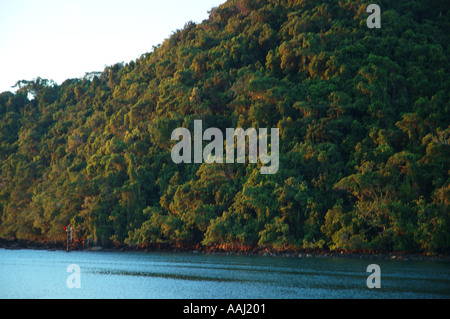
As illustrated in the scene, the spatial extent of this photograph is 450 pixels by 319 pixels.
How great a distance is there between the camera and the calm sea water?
27.4 metres

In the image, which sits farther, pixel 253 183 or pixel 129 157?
pixel 129 157

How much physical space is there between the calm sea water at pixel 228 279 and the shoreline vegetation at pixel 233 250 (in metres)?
1.66

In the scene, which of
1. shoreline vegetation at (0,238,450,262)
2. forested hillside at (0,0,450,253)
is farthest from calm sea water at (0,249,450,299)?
forested hillside at (0,0,450,253)

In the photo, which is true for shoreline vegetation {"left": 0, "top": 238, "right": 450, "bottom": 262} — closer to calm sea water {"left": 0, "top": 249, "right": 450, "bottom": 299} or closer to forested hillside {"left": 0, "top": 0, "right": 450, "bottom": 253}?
forested hillside {"left": 0, "top": 0, "right": 450, "bottom": 253}

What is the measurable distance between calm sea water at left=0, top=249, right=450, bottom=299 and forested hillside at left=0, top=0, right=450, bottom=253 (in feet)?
14.1

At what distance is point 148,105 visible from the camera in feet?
230

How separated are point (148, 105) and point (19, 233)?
73.0ft

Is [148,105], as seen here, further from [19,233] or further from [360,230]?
[360,230]

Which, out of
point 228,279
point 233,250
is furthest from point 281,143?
point 228,279

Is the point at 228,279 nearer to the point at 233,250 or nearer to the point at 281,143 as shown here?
the point at 233,250

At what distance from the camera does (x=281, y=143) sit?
177ft

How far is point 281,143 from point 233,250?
11195 millimetres

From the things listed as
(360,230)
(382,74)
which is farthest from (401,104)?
(360,230)

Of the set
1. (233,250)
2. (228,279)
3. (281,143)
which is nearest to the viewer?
(228,279)
